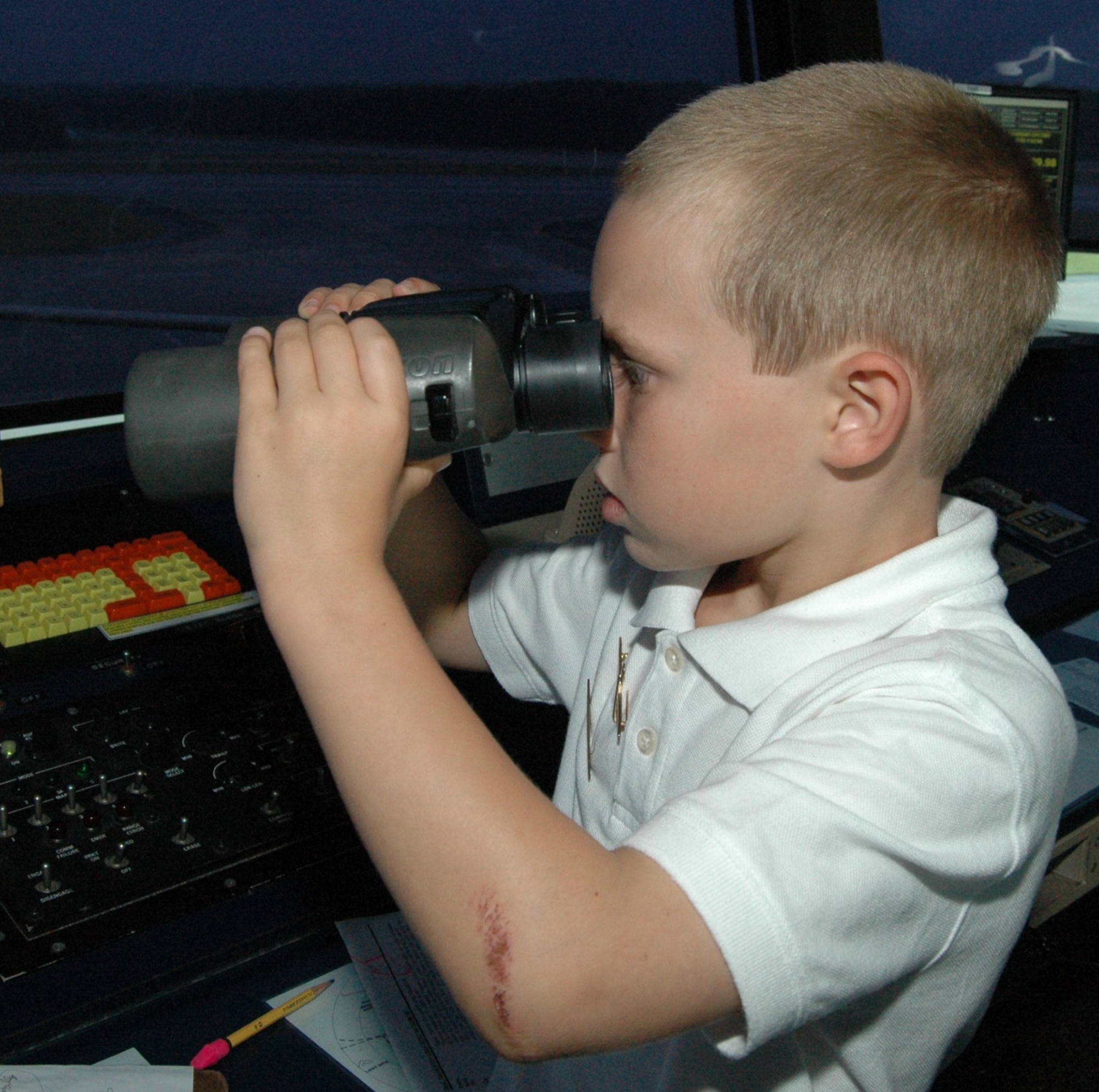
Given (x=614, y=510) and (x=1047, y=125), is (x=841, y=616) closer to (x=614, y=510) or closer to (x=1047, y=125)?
(x=614, y=510)

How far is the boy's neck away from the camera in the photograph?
2.76 feet

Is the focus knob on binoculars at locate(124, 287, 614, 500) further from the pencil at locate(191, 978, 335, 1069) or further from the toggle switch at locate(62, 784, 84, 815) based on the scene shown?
the pencil at locate(191, 978, 335, 1069)

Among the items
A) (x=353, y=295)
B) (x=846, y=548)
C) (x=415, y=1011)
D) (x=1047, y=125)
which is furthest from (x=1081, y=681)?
(x=353, y=295)

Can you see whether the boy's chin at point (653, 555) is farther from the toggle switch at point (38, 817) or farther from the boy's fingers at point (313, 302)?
the toggle switch at point (38, 817)

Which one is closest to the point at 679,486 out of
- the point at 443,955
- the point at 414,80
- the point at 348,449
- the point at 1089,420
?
the point at 348,449

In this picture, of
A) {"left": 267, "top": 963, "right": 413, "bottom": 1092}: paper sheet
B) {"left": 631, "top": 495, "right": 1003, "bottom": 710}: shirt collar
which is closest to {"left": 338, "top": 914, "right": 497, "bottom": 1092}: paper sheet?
{"left": 267, "top": 963, "right": 413, "bottom": 1092}: paper sheet

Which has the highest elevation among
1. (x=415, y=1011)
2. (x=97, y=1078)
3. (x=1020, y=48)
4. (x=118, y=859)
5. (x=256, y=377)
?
(x=256, y=377)

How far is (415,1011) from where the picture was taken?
3.29 ft

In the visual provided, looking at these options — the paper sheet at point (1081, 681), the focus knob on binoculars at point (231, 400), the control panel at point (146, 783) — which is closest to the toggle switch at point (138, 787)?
the control panel at point (146, 783)

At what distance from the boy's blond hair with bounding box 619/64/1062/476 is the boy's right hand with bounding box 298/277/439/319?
0.78ft

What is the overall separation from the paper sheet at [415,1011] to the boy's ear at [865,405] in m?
0.54

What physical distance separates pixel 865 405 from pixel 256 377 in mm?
386

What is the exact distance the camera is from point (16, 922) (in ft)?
2.71

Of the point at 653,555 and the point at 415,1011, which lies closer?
the point at 653,555
